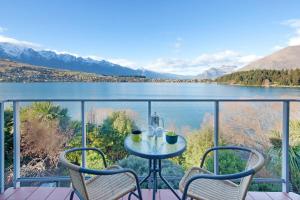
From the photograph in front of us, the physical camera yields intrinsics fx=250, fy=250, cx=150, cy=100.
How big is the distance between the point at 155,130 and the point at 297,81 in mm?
4047

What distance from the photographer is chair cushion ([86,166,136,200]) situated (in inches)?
83.7

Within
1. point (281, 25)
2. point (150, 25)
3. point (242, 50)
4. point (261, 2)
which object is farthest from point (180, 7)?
point (242, 50)

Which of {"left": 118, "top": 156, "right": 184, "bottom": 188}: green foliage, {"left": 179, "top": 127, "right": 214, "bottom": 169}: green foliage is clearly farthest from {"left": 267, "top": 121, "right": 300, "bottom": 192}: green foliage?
{"left": 118, "top": 156, "right": 184, "bottom": 188}: green foliage

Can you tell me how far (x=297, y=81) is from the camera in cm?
532

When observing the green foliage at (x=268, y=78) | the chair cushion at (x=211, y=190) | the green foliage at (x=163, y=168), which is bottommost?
the green foliage at (x=163, y=168)

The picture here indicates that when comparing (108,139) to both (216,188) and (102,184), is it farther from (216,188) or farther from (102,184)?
(216,188)

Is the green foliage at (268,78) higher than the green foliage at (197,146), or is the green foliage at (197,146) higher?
the green foliage at (268,78)

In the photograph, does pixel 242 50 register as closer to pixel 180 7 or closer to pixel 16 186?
pixel 180 7

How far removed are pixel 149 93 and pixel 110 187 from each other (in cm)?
284

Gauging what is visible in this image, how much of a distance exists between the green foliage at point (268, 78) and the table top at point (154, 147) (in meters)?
3.37

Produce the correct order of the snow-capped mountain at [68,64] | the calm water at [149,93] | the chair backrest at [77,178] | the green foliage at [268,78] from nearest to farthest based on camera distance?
1. the chair backrest at [77,178]
2. the calm water at [149,93]
3. the green foliage at [268,78]
4. the snow-capped mountain at [68,64]

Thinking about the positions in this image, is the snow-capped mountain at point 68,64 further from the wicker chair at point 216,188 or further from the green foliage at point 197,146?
the wicker chair at point 216,188

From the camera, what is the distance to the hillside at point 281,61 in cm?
612

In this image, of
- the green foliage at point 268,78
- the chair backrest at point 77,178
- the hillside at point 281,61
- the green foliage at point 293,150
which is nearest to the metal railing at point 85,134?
the green foliage at point 293,150
